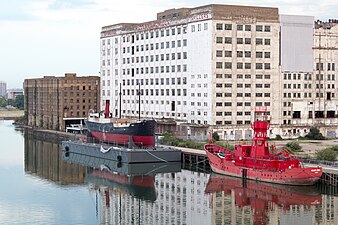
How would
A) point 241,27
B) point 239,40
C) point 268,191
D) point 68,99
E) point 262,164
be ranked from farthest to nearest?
point 68,99 < point 241,27 < point 239,40 < point 262,164 < point 268,191

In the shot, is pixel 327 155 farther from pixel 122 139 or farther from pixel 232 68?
pixel 232 68

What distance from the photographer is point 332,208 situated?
53250 millimetres

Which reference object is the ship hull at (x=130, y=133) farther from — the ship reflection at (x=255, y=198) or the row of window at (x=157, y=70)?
the row of window at (x=157, y=70)

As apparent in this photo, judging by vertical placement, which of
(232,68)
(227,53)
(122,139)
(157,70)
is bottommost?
(122,139)

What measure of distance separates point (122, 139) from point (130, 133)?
2.59m

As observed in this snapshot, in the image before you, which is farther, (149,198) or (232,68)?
(232,68)

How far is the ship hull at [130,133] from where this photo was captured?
83312 millimetres

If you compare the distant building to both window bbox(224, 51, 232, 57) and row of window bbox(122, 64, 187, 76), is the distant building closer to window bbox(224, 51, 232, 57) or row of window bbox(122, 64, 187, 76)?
row of window bbox(122, 64, 187, 76)

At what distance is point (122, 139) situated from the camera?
285 ft

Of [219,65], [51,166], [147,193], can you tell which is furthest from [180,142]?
[147,193]

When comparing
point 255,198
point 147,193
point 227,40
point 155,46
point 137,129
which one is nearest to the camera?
point 255,198

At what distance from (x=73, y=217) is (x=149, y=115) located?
66731mm

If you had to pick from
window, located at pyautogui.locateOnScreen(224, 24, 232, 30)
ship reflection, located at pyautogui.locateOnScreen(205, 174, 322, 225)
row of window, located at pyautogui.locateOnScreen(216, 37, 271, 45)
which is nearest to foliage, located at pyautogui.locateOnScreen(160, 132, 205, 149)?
row of window, located at pyautogui.locateOnScreen(216, 37, 271, 45)

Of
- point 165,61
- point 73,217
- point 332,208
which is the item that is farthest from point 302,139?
point 73,217
